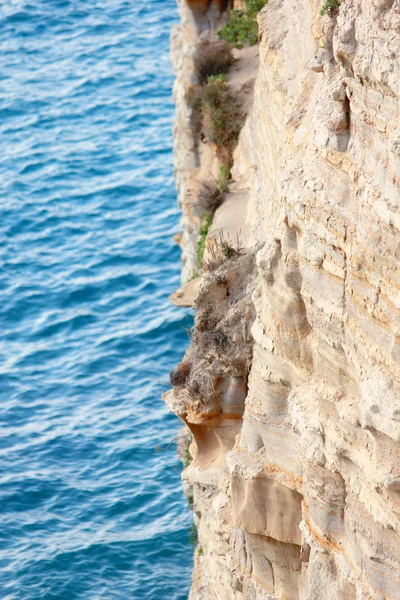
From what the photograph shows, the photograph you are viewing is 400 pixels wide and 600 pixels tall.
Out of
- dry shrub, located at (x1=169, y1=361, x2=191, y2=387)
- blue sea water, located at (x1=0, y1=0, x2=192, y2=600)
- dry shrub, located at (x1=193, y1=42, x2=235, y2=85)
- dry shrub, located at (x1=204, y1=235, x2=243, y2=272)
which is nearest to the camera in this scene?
dry shrub, located at (x1=169, y1=361, x2=191, y2=387)

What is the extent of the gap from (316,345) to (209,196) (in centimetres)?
1174

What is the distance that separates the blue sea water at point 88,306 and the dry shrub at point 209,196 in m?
4.24

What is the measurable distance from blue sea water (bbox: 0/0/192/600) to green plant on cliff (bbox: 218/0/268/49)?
937 cm

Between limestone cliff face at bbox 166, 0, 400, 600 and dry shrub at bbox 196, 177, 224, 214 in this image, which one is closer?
limestone cliff face at bbox 166, 0, 400, 600

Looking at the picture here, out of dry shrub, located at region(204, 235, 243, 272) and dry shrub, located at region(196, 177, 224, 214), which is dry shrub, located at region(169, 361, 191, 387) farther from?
dry shrub, located at region(196, 177, 224, 214)

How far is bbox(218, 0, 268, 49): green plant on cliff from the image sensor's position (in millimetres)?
24828

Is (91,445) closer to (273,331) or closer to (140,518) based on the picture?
(140,518)

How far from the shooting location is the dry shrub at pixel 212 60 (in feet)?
82.8

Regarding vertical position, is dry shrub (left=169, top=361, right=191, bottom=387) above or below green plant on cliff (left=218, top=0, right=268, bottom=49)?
below

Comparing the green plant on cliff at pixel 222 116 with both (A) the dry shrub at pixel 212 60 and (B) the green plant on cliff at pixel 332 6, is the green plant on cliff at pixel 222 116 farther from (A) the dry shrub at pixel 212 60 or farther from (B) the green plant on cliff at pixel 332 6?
(B) the green plant on cliff at pixel 332 6

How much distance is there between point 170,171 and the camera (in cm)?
4216

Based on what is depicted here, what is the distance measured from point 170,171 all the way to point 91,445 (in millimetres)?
15388

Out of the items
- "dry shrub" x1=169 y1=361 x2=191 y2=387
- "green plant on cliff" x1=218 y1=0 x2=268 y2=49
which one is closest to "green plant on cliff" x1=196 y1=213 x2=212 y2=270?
"green plant on cliff" x1=218 y1=0 x2=268 y2=49

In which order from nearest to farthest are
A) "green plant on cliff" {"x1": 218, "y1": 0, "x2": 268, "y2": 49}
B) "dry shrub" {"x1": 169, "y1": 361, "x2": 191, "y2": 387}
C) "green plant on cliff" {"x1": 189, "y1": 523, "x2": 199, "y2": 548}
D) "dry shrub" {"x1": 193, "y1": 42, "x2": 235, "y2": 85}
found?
"dry shrub" {"x1": 169, "y1": 361, "x2": 191, "y2": 387}, "green plant on cliff" {"x1": 218, "y1": 0, "x2": 268, "y2": 49}, "dry shrub" {"x1": 193, "y1": 42, "x2": 235, "y2": 85}, "green plant on cliff" {"x1": 189, "y1": 523, "x2": 199, "y2": 548}
